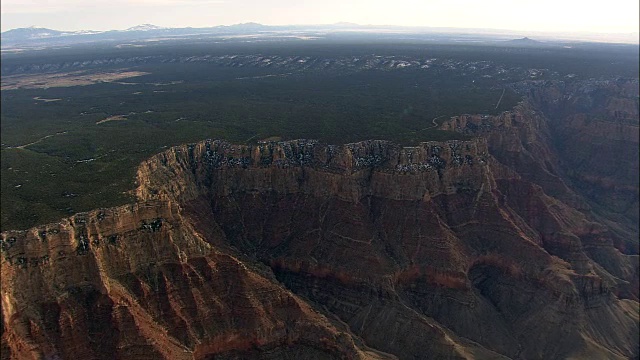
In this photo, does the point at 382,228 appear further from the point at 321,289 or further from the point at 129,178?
the point at 129,178

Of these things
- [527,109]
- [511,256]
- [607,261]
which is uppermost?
[527,109]

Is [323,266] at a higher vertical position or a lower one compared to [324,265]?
lower

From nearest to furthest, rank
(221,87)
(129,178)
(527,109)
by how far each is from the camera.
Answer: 1. (129,178)
2. (527,109)
3. (221,87)

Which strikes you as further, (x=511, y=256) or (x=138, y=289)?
(x=511, y=256)

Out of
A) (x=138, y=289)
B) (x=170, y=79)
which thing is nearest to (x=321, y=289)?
(x=138, y=289)

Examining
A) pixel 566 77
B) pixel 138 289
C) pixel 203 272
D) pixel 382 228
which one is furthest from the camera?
pixel 566 77

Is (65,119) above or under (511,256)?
above

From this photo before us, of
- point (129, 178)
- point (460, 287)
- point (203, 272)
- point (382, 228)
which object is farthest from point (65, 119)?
point (460, 287)
